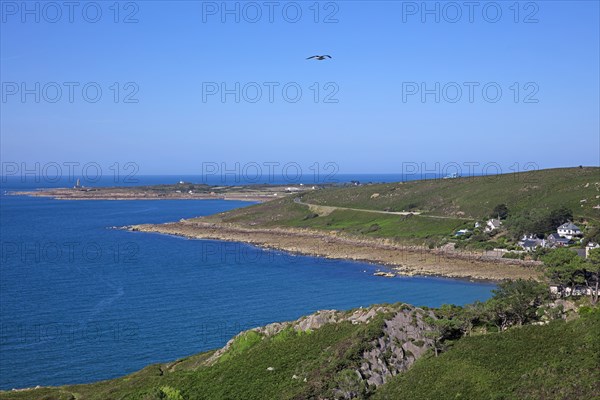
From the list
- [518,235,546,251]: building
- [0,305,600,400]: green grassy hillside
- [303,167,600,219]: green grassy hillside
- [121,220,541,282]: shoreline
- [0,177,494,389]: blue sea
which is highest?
[303,167,600,219]: green grassy hillside

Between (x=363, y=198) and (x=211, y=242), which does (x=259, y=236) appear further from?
(x=363, y=198)

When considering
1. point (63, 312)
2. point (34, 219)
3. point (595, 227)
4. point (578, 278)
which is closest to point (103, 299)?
point (63, 312)

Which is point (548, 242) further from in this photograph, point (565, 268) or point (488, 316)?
point (488, 316)

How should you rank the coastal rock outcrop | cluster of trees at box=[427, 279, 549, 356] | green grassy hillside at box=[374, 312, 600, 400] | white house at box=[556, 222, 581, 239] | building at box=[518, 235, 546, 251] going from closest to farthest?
green grassy hillside at box=[374, 312, 600, 400] → the coastal rock outcrop → cluster of trees at box=[427, 279, 549, 356] → building at box=[518, 235, 546, 251] → white house at box=[556, 222, 581, 239]

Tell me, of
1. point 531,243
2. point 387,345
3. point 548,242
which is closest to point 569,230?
point 548,242

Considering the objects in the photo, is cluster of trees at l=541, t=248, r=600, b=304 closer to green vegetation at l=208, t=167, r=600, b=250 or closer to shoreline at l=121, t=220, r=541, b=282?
shoreline at l=121, t=220, r=541, b=282

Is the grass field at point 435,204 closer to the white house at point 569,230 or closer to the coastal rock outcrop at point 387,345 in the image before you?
the white house at point 569,230

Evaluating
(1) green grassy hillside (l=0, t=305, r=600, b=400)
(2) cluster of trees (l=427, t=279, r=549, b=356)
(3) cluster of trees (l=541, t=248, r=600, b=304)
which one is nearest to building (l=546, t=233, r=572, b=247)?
(3) cluster of trees (l=541, t=248, r=600, b=304)

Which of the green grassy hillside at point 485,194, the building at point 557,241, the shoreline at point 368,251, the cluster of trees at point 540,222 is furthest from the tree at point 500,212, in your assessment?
the shoreline at point 368,251
